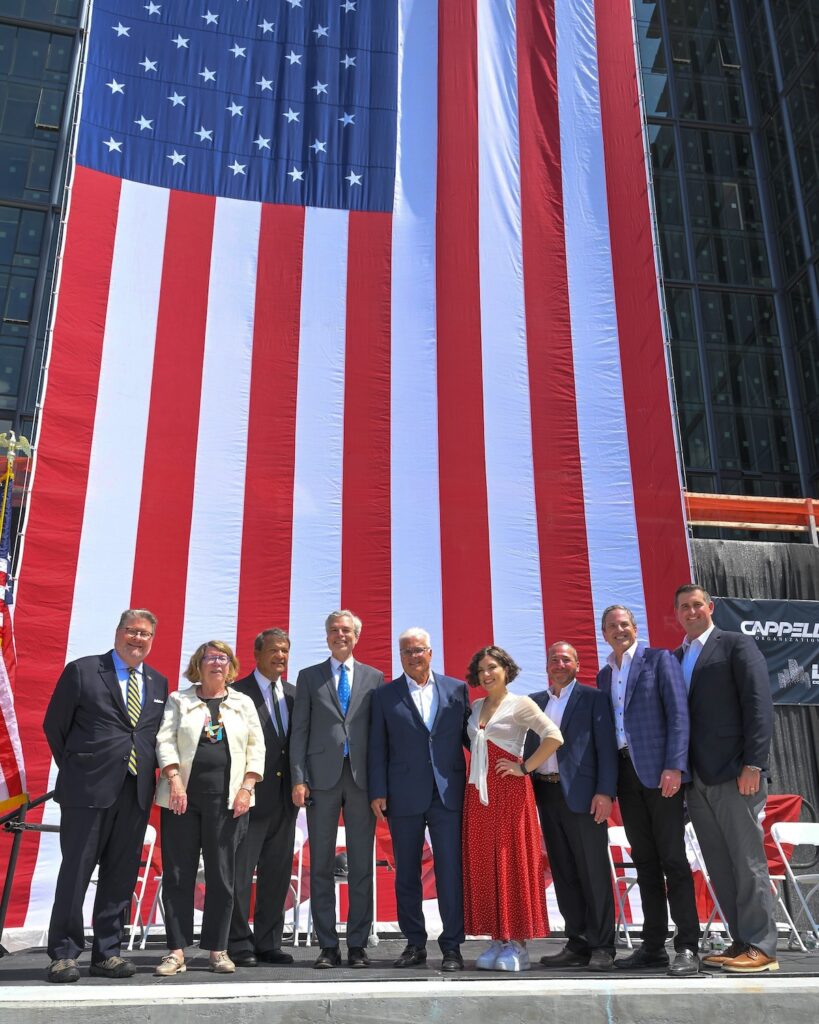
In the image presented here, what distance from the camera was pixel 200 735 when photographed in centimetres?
357

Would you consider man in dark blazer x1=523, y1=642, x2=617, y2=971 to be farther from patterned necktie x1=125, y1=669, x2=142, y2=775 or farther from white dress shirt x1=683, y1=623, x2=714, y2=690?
patterned necktie x1=125, y1=669, x2=142, y2=775

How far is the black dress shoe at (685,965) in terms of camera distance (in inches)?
126

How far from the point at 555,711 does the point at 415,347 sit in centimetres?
333

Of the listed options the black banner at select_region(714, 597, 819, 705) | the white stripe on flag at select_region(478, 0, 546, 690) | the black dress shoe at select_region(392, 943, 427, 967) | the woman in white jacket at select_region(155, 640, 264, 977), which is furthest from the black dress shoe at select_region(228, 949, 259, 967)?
the black banner at select_region(714, 597, 819, 705)

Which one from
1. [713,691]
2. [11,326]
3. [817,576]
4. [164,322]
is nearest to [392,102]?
[164,322]

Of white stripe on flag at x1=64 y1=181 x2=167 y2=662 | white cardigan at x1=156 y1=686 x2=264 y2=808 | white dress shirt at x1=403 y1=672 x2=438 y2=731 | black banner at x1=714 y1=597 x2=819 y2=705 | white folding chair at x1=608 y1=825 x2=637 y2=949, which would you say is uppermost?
white stripe on flag at x1=64 y1=181 x2=167 y2=662

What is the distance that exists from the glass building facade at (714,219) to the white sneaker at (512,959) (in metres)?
15.9

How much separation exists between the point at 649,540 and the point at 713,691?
8.76 feet

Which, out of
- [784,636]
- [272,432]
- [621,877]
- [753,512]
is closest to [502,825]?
[621,877]

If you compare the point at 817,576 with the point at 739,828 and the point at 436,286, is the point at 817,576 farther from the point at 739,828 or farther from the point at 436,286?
the point at 739,828

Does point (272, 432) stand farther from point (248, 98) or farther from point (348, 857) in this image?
point (348, 857)

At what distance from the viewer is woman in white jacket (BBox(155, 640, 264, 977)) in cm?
340

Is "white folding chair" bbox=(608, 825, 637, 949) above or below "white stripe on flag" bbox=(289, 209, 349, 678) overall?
below

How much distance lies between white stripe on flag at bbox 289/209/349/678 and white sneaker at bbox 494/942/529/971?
2507 millimetres
